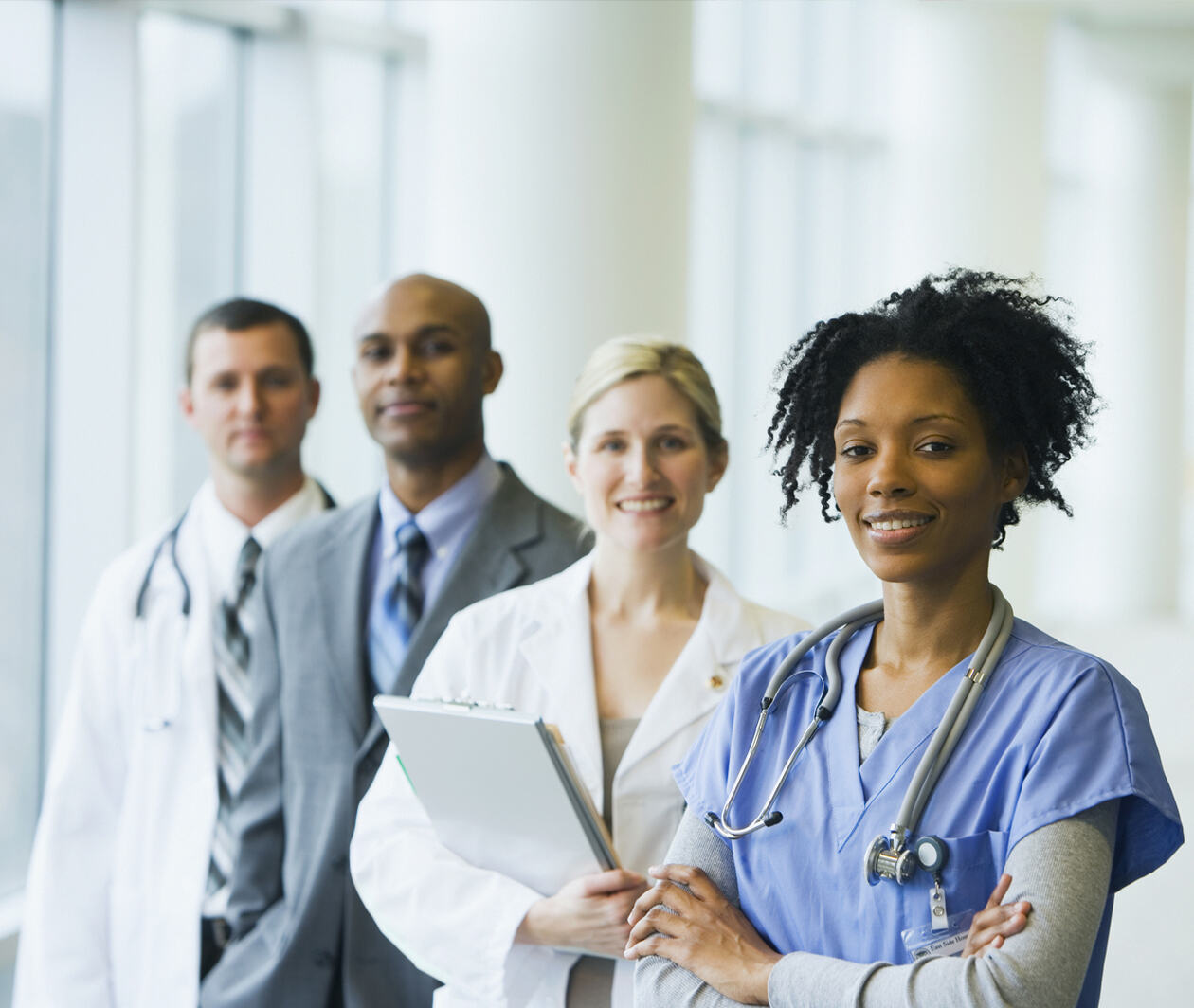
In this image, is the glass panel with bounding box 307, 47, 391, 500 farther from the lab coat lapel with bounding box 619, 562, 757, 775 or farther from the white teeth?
the white teeth

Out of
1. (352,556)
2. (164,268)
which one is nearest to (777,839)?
(352,556)

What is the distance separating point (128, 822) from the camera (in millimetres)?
2379

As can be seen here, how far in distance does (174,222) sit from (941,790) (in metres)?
3.05

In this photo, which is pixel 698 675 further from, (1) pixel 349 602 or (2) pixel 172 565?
(2) pixel 172 565

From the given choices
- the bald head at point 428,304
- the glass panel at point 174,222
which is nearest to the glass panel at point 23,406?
the glass panel at point 174,222

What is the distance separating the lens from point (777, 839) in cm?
137

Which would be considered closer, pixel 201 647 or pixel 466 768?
pixel 466 768

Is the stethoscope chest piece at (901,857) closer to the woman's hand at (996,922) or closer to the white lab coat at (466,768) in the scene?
the woman's hand at (996,922)

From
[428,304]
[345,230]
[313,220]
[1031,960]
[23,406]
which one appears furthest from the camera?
[345,230]

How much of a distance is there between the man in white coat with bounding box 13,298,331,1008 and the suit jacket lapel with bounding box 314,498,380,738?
26 cm

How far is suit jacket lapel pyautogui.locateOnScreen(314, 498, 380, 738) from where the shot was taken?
84.1 inches

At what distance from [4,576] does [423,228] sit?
1.91 metres

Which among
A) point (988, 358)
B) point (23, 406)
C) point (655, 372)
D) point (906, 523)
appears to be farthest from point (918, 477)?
point (23, 406)

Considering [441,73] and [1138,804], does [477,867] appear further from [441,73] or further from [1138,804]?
[441,73]
